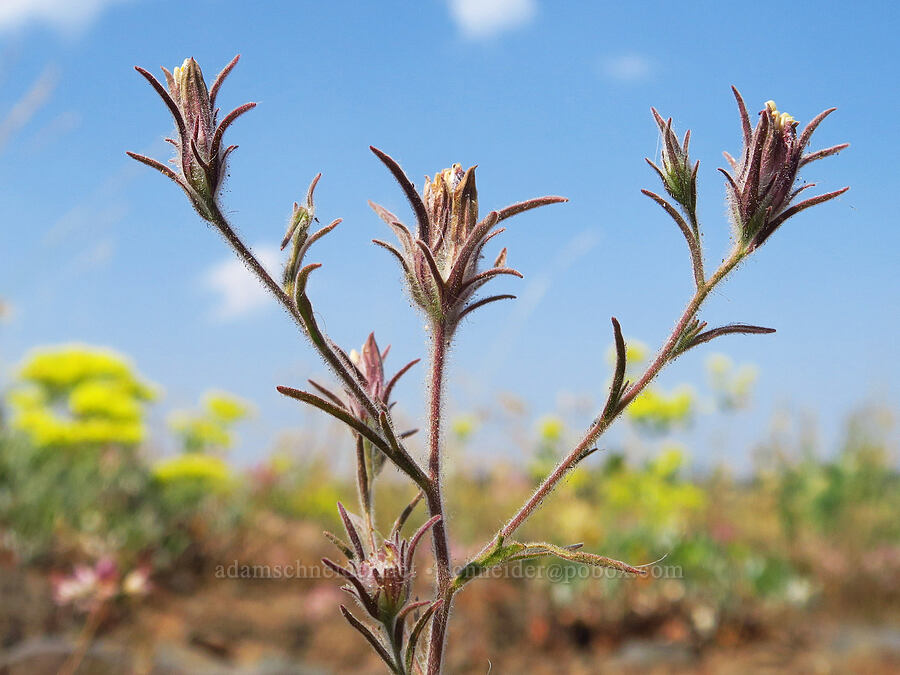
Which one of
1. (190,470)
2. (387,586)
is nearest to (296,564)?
(190,470)

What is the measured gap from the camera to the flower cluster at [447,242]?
1.02 meters

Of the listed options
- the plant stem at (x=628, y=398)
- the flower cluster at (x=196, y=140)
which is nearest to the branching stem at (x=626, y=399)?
the plant stem at (x=628, y=398)

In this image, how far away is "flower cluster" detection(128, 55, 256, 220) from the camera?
38.8 inches

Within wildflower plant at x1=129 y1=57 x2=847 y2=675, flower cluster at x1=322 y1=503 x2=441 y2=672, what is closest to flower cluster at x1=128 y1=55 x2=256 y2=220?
wildflower plant at x1=129 y1=57 x2=847 y2=675

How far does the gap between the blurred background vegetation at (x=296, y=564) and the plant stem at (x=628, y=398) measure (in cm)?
244

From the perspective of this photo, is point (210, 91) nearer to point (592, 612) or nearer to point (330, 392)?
point (330, 392)

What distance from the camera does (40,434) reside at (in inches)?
210

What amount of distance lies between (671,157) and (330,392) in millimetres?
583

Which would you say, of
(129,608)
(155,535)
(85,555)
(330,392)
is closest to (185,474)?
(155,535)

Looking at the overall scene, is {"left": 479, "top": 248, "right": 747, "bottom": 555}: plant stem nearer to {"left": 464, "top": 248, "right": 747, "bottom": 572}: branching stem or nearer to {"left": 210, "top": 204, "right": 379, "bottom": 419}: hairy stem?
{"left": 464, "top": 248, "right": 747, "bottom": 572}: branching stem

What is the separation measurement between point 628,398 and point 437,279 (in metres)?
0.30

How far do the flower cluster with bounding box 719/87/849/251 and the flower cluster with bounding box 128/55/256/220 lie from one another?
677mm

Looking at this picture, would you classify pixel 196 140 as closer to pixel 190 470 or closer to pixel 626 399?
pixel 626 399

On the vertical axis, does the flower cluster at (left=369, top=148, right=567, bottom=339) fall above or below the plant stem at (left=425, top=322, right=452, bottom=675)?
above
